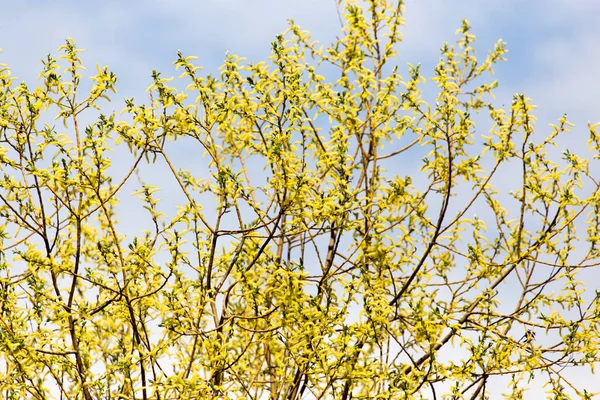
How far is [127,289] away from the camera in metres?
5.41

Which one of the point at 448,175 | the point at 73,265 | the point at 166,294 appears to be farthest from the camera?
the point at 448,175

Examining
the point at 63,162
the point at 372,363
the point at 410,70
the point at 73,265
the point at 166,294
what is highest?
the point at 410,70

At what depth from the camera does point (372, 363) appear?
5.44m

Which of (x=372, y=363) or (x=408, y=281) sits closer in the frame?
(x=372, y=363)

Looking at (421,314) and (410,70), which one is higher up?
(410,70)

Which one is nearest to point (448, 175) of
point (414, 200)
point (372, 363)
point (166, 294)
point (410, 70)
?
point (414, 200)

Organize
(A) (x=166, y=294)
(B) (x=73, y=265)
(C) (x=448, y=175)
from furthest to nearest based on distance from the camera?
(C) (x=448, y=175), (B) (x=73, y=265), (A) (x=166, y=294)

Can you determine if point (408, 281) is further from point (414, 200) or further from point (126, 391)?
point (126, 391)

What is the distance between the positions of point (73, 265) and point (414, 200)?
240 cm

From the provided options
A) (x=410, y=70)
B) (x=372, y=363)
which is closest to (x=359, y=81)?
(x=410, y=70)

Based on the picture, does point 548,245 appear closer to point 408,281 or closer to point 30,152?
point 408,281

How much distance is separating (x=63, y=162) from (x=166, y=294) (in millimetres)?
1040

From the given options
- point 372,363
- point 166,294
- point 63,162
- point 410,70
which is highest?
point 410,70

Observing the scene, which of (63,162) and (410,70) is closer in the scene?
(63,162)
